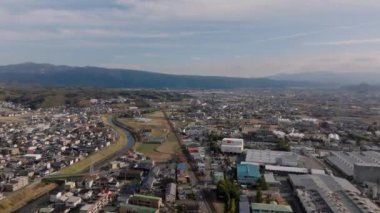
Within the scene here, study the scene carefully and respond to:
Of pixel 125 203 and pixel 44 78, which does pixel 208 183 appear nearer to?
pixel 125 203

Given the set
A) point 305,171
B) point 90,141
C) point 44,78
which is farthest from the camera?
point 44,78

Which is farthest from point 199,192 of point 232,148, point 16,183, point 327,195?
point 232,148

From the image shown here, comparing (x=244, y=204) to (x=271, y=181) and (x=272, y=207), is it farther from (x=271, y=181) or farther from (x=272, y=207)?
(x=271, y=181)

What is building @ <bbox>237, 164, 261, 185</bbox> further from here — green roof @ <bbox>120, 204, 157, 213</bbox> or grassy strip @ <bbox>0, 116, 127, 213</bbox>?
grassy strip @ <bbox>0, 116, 127, 213</bbox>

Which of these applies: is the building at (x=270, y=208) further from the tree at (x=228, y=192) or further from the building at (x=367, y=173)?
the building at (x=367, y=173)

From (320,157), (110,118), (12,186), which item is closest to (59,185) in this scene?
(12,186)

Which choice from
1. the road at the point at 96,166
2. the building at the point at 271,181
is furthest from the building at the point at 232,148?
the road at the point at 96,166

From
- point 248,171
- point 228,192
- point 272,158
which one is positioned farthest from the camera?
point 272,158

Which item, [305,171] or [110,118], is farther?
[110,118]
